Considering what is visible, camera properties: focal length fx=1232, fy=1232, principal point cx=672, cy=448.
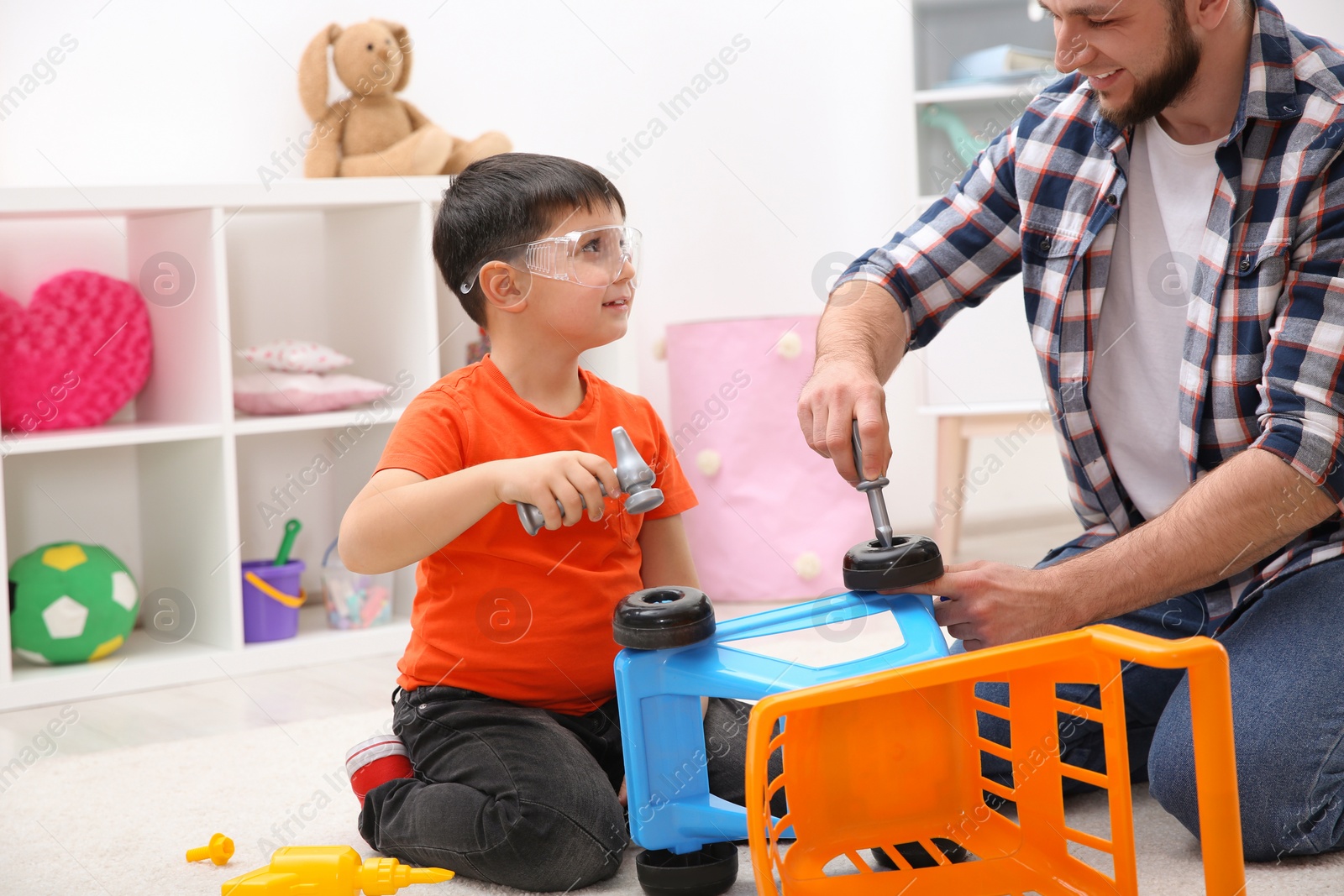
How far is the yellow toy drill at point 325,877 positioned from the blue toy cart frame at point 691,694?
0.17m

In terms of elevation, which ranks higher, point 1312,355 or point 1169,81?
point 1169,81

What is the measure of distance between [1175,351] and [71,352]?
1.45 metres

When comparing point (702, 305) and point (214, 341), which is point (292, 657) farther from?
point (702, 305)

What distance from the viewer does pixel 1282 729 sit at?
0.92m

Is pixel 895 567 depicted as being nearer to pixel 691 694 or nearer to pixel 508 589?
pixel 691 694

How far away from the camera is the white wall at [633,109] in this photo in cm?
190

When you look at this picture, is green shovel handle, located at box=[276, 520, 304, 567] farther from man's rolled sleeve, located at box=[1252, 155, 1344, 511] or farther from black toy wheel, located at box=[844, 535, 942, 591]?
man's rolled sleeve, located at box=[1252, 155, 1344, 511]

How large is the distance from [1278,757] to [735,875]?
0.41 meters

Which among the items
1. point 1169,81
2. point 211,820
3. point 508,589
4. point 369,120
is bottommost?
point 211,820

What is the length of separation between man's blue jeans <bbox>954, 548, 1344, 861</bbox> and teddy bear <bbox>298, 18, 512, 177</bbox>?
1.26 m

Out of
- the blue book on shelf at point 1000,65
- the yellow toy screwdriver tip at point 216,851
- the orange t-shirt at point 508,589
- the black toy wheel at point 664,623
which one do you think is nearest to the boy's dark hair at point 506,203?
the orange t-shirt at point 508,589

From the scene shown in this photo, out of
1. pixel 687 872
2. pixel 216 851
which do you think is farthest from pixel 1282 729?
pixel 216 851

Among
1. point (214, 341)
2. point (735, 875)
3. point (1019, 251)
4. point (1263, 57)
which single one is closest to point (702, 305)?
point (214, 341)

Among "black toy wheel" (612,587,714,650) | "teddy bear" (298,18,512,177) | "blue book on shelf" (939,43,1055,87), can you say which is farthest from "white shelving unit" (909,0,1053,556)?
"black toy wheel" (612,587,714,650)
